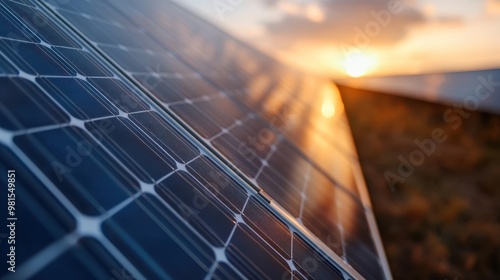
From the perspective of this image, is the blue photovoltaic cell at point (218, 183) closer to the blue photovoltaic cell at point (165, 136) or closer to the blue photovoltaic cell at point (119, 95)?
the blue photovoltaic cell at point (165, 136)

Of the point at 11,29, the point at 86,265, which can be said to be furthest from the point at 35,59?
the point at 86,265

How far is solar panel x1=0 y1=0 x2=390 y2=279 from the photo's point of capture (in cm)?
142

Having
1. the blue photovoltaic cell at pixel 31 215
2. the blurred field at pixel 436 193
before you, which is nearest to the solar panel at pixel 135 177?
the blue photovoltaic cell at pixel 31 215

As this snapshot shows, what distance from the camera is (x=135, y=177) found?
207 centimetres

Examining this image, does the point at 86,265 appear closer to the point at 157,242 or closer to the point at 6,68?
the point at 157,242

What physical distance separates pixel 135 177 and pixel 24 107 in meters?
0.73

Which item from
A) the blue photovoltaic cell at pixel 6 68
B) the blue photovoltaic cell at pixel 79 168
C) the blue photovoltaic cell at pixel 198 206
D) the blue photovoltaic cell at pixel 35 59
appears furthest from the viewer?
the blue photovoltaic cell at pixel 198 206

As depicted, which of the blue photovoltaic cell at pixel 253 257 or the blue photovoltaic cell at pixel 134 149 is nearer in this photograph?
the blue photovoltaic cell at pixel 134 149

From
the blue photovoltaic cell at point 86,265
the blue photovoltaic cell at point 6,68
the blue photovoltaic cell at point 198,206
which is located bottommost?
the blue photovoltaic cell at point 86,265

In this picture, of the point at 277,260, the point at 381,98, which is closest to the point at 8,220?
the point at 277,260

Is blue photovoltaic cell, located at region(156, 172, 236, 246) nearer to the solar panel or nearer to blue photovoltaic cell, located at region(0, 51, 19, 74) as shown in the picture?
the solar panel

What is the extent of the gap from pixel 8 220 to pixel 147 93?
7.35 feet

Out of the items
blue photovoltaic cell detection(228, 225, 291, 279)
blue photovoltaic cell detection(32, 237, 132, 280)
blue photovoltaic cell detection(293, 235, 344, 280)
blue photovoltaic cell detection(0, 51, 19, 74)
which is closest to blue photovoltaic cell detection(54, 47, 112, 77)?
blue photovoltaic cell detection(0, 51, 19, 74)

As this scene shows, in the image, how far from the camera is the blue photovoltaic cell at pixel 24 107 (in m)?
1.59
